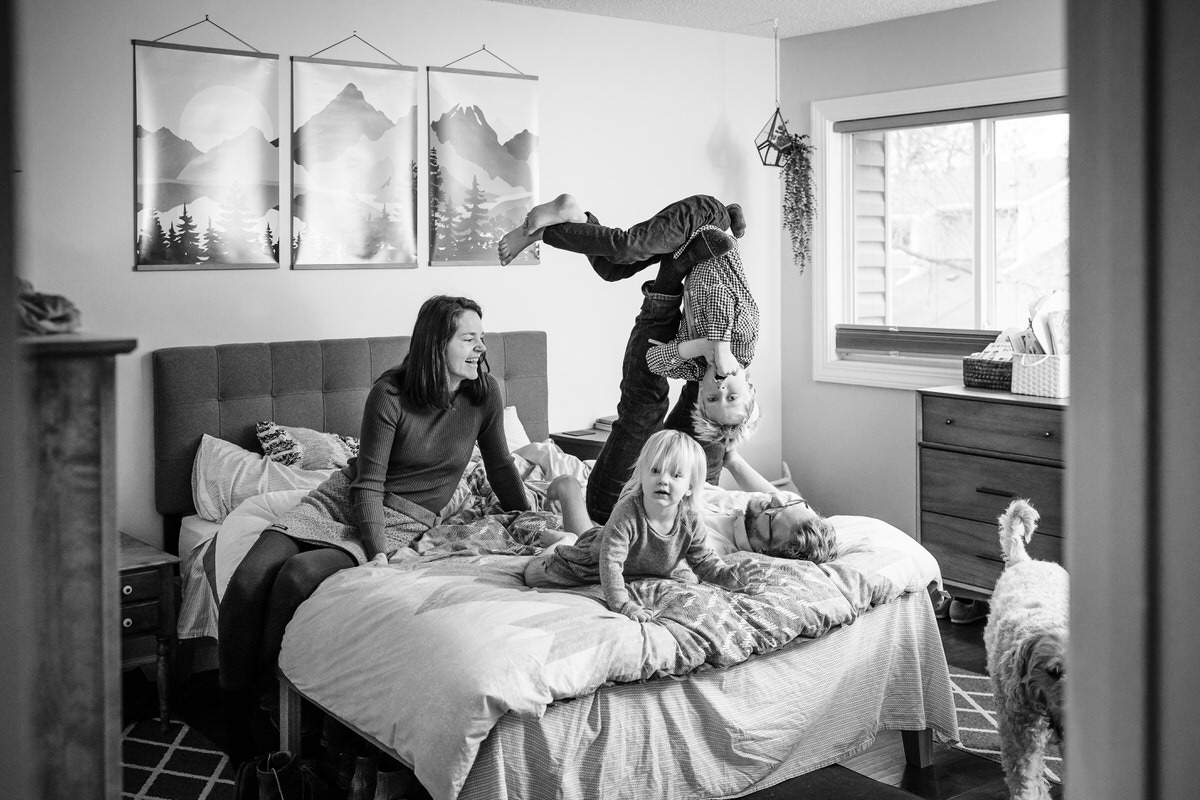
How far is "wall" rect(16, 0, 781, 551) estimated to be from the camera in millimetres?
3842

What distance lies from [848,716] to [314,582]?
145cm

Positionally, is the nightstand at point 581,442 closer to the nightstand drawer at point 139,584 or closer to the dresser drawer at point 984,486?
the dresser drawer at point 984,486

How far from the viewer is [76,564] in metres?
0.84

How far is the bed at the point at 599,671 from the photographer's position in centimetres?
237

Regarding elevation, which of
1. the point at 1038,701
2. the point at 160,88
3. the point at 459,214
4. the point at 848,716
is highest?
the point at 160,88

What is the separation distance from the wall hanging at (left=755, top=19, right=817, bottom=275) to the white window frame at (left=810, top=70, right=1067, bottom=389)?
2.3 inches

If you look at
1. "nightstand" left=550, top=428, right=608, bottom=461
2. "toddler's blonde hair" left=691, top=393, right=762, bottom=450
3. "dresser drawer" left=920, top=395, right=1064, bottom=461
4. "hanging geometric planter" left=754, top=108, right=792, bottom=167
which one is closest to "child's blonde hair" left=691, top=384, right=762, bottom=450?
"toddler's blonde hair" left=691, top=393, right=762, bottom=450

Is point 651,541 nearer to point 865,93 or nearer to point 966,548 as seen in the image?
Result: point 966,548

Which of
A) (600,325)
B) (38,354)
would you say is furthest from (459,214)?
(38,354)

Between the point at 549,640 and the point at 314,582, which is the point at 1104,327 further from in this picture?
the point at 314,582

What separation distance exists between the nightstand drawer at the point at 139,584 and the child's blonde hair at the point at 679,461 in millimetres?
1667

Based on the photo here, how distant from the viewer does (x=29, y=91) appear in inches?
147

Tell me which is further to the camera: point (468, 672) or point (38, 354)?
point (468, 672)

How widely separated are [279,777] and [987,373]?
325 cm
